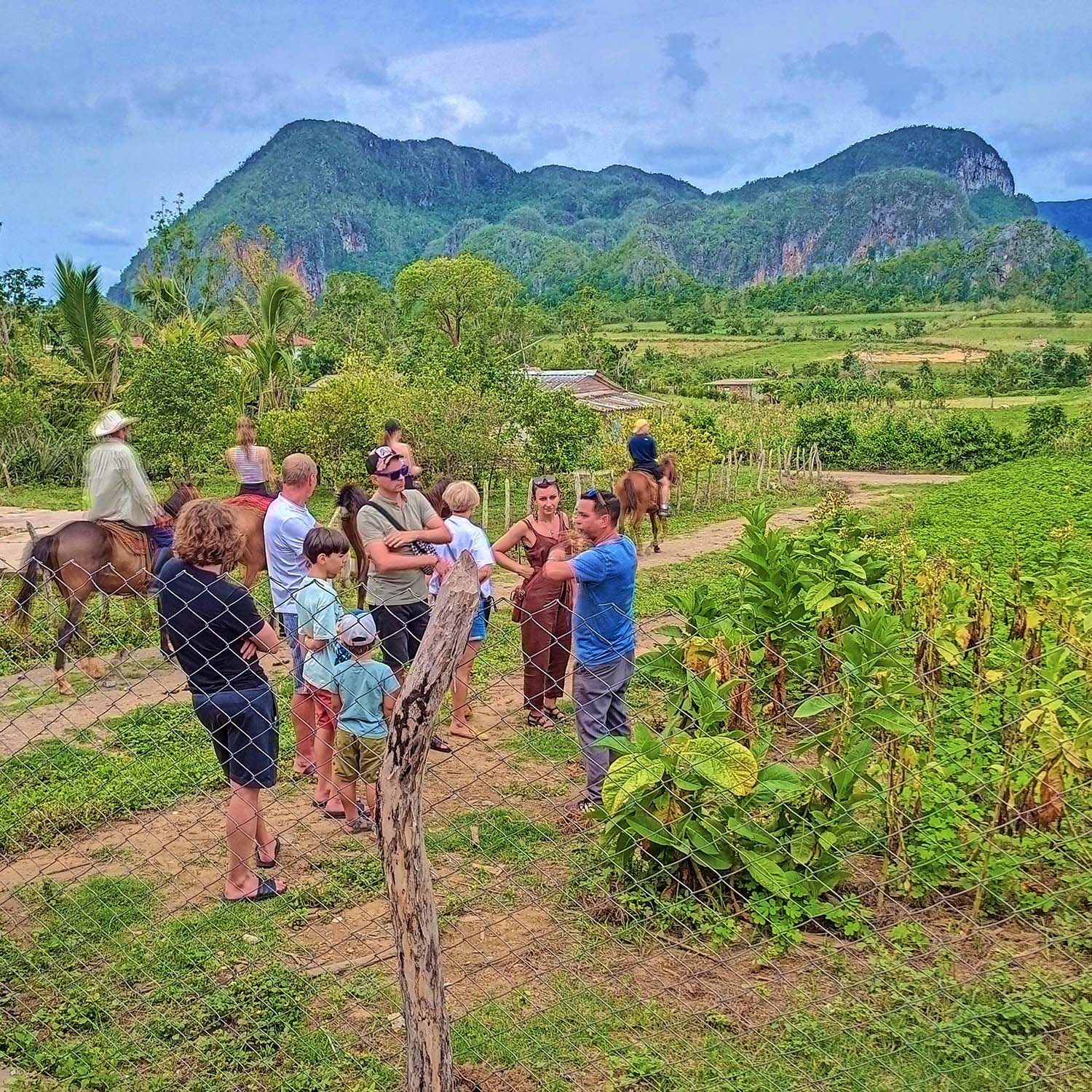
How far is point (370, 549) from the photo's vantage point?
561 cm

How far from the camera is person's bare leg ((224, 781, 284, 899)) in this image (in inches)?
169

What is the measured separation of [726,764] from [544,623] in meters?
2.66

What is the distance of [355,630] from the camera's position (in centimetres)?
486

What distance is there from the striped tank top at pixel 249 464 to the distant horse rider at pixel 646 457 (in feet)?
15.9

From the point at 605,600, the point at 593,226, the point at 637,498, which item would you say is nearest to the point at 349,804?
the point at 605,600

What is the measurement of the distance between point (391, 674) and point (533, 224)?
616ft

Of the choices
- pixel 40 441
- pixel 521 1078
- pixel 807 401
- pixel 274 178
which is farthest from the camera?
pixel 274 178

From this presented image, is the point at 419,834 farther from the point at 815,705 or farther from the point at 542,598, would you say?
the point at 542,598

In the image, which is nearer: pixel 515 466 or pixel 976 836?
pixel 976 836

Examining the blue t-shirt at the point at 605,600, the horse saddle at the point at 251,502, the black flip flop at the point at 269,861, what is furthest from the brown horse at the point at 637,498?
the black flip flop at the point at 269,861

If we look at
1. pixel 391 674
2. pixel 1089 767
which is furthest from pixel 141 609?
pixel 1089 767

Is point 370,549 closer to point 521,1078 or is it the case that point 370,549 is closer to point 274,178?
point 521,1078

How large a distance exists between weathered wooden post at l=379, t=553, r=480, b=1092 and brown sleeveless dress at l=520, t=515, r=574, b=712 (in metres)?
3.60

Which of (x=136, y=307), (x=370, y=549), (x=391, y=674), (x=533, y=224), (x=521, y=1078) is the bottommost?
(x=521, y=1078)
